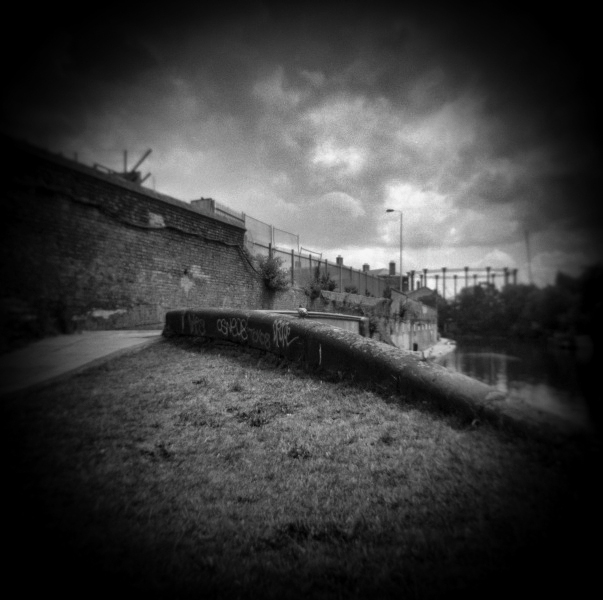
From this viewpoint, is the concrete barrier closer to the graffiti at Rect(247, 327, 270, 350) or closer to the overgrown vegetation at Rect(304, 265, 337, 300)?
the graffiti at Rect(247, 327, 270, 350)

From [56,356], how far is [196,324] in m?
2.43

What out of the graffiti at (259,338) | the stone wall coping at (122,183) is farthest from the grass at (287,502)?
the stone wall coping at (122,183)

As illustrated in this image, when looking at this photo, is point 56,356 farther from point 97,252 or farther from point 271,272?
point 271,272

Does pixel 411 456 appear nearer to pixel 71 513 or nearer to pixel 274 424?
pixel 274 424

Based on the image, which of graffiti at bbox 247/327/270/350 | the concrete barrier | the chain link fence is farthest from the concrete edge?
the chain link fence

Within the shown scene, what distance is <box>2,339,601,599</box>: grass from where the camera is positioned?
156 cm

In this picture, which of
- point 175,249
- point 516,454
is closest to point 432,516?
point 516,454

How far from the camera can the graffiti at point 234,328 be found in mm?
5840

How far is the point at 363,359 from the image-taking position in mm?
4262

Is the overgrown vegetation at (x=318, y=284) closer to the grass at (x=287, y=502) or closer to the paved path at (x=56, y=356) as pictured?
the paved path at (x=56, y=356)

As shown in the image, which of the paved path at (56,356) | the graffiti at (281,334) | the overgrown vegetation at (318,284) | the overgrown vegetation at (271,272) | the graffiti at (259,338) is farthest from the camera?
the overgrown vegetation at (318,284)

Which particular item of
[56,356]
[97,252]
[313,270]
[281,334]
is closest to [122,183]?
[97,252]

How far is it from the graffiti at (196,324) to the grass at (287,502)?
9.28ft

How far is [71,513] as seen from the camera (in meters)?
1.98
